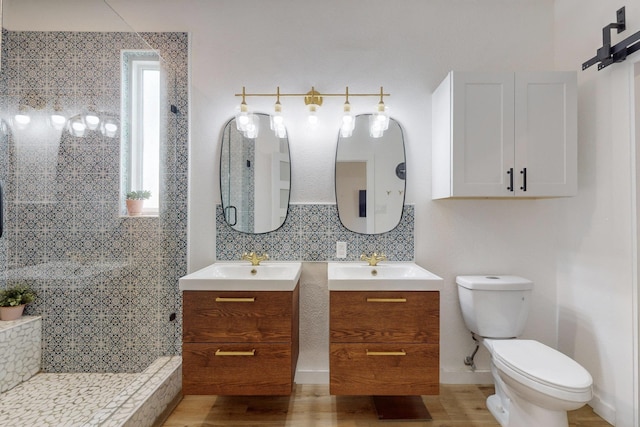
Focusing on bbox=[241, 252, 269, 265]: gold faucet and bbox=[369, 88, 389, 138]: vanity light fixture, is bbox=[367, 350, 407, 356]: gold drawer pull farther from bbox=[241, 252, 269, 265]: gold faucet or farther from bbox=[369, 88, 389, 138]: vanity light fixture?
bbox=[369, 88, 389, 138]: vanity light fixture

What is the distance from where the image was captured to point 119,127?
1855 mm

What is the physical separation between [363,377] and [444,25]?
236 cm

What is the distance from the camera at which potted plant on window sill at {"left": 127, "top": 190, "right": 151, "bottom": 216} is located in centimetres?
195

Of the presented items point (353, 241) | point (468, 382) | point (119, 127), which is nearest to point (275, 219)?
point (353, 241)

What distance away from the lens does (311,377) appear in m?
2.19

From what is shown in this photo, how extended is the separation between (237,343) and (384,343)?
0.78 m

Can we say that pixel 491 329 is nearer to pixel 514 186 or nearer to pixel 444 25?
pixel 514 186

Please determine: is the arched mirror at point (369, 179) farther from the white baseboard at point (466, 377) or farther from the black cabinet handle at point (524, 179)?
the white baseboard at point (466, 377)

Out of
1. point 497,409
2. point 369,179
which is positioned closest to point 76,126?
point 369,179

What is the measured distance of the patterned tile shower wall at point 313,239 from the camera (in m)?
2.22

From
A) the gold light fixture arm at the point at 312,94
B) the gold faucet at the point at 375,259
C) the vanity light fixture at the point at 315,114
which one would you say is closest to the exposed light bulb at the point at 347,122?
the vanity light fixture at the point at 315,114

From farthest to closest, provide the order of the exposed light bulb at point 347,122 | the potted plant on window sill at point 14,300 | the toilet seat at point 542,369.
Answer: the exposed light bulb at point 347,122 → the potted plant on window sill at point 14,300 → the toilet seat at point 542,369

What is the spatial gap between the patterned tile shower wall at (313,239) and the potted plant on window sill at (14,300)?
3.30ft


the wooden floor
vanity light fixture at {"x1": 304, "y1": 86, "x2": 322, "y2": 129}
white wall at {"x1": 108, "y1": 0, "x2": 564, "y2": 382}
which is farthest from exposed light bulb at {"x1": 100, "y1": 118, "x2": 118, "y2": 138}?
the wooden floor
